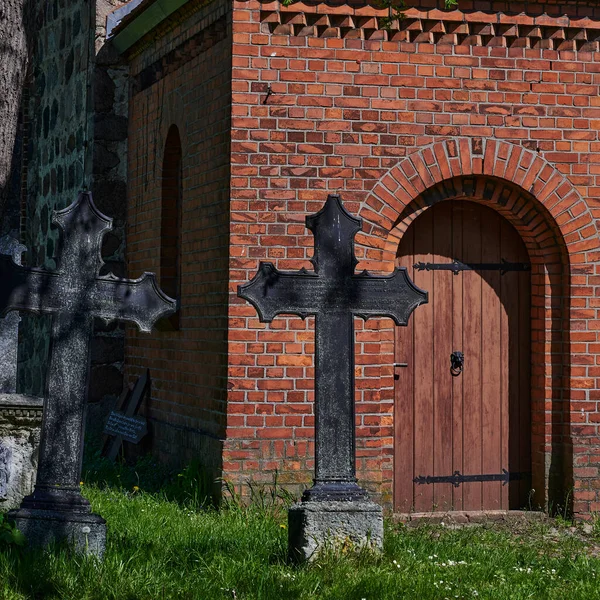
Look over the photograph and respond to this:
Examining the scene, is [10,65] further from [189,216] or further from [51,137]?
[51,137]

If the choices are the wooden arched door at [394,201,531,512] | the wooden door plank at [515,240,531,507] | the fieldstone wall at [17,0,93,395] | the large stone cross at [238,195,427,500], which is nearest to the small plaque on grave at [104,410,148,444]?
the fieldstone wall at [17,0,93,395]

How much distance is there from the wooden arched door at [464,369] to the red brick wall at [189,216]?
1.49m

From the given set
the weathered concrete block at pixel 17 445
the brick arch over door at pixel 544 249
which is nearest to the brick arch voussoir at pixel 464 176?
the brick arch over door at pixel 544 249

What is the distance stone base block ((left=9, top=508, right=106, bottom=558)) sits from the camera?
6.74 meters

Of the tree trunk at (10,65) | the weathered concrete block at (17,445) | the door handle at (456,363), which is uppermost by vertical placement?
the tree trunk at (10,65)

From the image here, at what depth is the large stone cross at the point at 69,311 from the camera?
6.93 m

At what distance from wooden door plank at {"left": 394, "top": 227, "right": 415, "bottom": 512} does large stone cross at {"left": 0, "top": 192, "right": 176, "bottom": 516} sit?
294 centimetres

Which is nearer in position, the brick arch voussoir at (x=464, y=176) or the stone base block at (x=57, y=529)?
the stone base block at (x=57, y=529)

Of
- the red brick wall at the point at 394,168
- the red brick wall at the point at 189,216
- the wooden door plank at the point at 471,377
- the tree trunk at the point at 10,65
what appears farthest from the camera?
the wooden door plank at the point at 471,377

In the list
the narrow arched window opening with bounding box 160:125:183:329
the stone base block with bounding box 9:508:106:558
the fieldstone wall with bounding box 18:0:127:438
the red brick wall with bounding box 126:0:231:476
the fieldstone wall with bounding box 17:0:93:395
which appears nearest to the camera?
the stone base block with bounding box 9:508:106:558

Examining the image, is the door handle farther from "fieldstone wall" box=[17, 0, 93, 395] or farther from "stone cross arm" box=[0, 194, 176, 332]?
"fieldstone wall" box=[17, 0, 93, 395]

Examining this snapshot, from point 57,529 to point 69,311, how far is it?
125 cm

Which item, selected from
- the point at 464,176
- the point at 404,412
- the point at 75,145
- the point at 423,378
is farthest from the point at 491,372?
the point at 75,145

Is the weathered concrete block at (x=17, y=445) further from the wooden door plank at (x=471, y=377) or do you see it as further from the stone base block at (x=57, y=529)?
the wooden door plank at (x=471, y=377)
